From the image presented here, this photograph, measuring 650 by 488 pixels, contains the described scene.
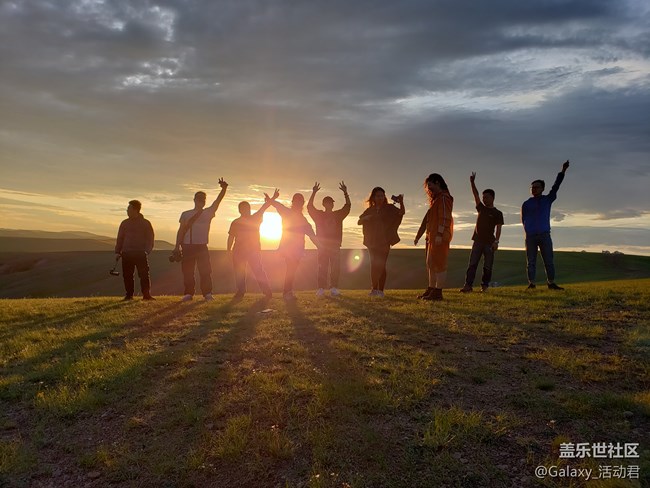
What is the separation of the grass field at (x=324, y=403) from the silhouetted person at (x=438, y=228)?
126 inches

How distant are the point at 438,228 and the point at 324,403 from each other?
26.4ft

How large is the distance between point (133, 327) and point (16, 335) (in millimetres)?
2361

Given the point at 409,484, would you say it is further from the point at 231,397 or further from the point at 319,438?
the point at 231,397

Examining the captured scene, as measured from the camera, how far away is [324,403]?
5.39m

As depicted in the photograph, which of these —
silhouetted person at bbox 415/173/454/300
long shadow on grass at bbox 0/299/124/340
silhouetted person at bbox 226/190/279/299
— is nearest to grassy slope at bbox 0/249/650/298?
silhouetted person at bbox 415/173/454/300

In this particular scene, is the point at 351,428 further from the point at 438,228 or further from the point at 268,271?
the point at 268,271

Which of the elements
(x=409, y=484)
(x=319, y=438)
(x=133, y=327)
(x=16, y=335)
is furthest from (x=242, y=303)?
(x=409, y=484)

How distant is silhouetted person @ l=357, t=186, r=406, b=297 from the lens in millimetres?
13734

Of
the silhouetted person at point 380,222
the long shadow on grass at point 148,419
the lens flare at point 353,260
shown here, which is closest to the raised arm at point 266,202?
the silhouetted person at point 380,222

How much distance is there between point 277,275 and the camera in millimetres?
58031

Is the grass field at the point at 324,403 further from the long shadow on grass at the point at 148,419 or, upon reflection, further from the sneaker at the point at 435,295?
the sneaker at the point at 435,295

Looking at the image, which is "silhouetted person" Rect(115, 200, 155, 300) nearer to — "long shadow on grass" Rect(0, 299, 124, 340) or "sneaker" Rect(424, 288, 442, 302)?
"long shadow on grass" Rect(0, 299, 124, 340)

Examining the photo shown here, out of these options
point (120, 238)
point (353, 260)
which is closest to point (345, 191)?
point (120, 238)

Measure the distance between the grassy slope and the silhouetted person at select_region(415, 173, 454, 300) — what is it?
29936 mm
